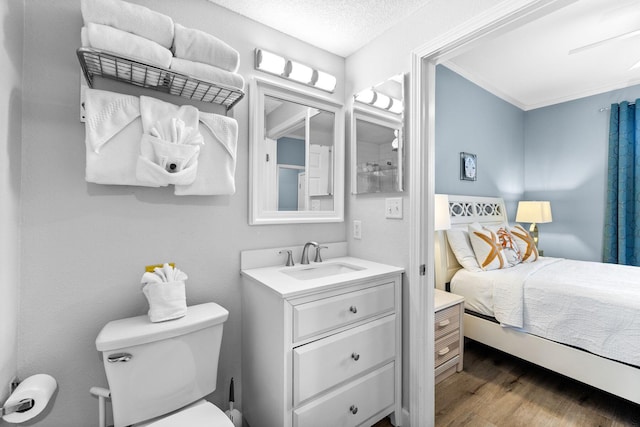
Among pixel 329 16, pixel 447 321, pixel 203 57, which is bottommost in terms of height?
pixel 447 321

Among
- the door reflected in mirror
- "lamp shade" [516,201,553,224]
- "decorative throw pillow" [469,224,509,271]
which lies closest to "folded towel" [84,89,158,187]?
the door reflected in mirror

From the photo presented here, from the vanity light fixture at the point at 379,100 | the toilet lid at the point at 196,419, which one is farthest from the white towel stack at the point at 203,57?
the toilet lid at the point at 196,419

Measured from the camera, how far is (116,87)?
1.27 m

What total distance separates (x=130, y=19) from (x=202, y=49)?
0.27 m

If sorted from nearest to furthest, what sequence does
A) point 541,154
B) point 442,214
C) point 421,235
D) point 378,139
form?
point 421,235 → point 378,139 → point 442,214 → point 541,154

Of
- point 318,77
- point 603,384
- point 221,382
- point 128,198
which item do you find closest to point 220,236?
point 128,198

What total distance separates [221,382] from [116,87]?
153cm

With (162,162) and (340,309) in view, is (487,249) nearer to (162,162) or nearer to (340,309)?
(340,309)

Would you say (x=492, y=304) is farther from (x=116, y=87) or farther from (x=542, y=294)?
(x=116, y=87)

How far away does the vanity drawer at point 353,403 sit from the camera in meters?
1.29

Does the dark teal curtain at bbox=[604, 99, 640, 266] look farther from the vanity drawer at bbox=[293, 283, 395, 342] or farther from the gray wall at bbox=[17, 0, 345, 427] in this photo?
the gray wall at bbox=[17, 0, 345, 427]

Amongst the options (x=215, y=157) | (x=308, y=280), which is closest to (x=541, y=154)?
(x=308, y=280)

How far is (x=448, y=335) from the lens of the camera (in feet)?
6.81

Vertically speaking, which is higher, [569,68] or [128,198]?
[569,68]
